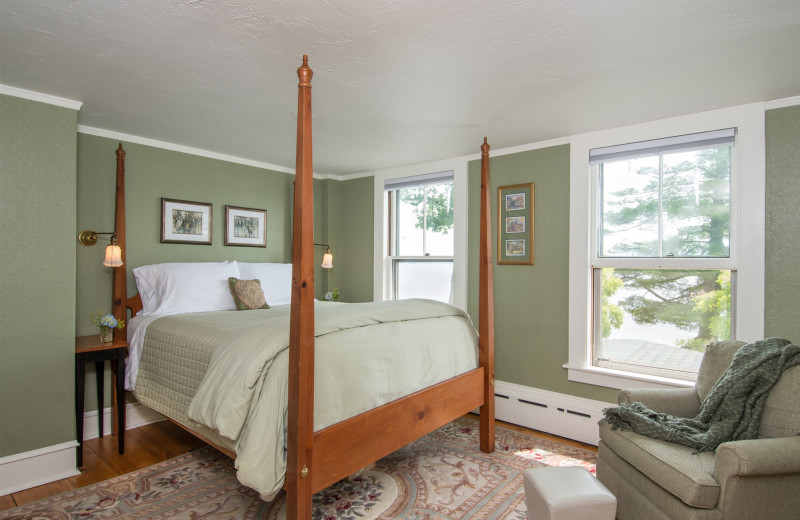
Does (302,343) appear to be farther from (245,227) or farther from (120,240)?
(245,227)

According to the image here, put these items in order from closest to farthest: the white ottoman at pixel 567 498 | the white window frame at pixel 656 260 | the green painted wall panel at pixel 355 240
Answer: the white ottoman at pixel 567 498, the white window frame at pixel 656 260, the green painted wall panel at pixel 355 240

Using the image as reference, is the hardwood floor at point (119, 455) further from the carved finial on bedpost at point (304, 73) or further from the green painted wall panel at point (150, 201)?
the carved finial on bedpost at point (304, 73)

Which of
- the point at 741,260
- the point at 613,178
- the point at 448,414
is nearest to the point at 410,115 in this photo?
the point at 613,178

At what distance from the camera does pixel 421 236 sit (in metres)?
4.54

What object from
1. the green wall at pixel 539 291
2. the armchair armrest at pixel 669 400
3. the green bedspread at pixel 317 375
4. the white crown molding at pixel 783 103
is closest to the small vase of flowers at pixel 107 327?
the green bedspread at pixel 317 375

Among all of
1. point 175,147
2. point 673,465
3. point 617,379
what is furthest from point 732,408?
point 175,147

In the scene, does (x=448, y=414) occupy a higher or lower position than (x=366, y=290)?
lower

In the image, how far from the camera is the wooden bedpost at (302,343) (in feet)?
5.68

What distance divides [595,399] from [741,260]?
4.57 feet

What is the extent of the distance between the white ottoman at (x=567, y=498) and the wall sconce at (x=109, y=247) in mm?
3022

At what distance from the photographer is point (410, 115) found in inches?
117

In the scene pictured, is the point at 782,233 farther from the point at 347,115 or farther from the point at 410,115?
the point at 347,115

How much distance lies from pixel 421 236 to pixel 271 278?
1.59 m

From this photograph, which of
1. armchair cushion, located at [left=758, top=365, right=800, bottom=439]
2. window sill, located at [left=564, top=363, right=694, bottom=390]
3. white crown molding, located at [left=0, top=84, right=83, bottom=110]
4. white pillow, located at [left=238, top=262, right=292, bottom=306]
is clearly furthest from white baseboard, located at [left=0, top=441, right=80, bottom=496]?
armchair cushion, located at [left=758, top=365, right=800, bottom=439]
